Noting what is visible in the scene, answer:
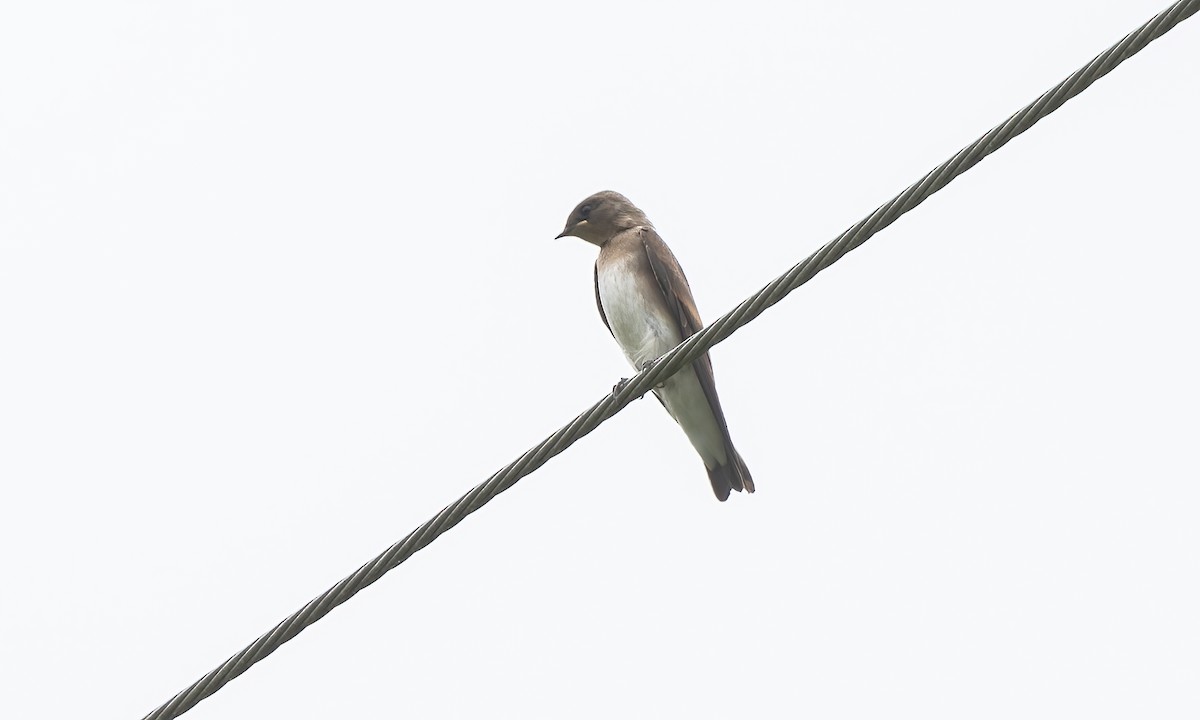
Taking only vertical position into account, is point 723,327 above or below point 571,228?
below

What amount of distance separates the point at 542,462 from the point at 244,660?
3.69 feet

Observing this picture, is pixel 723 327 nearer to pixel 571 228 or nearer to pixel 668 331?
pixel 668 331

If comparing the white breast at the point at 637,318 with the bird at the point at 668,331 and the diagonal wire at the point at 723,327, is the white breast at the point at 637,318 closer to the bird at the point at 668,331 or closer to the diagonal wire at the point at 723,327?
the bird at the point at 668,331

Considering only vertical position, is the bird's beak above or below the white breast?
above

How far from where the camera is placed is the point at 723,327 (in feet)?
17.2

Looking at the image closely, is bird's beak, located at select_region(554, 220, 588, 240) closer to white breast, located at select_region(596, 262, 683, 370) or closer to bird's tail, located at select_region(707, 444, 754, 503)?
white breast, located at select_region(596, 262, 683, 370)

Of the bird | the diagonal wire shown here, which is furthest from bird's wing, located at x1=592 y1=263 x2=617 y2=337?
the diagonal wire

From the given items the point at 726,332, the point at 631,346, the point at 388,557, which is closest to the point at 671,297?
the point at 631,346

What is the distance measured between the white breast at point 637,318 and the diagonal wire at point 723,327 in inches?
121

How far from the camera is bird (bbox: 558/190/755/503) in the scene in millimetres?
8289

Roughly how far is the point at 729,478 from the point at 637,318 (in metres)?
0.99

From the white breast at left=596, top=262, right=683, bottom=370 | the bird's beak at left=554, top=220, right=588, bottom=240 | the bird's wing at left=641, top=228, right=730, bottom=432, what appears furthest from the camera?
the bird's beak at left=554, top=220, right=588, bottom=240

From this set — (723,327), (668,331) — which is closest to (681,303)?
(668,331)

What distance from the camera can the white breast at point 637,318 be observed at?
842 centimetres
